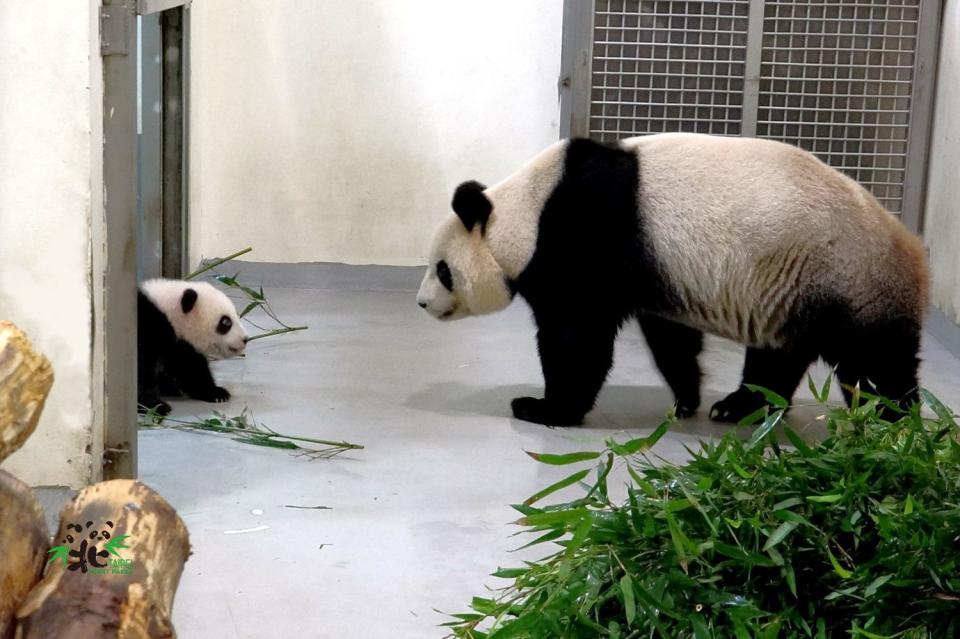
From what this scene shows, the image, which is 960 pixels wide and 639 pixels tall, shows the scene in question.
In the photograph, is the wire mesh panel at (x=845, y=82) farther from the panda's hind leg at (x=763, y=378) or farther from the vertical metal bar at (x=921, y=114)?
the panda's hind leg at (x=763, y=378)

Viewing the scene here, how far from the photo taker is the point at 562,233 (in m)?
4.28

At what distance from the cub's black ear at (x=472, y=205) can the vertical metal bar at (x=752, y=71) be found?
8.67ft

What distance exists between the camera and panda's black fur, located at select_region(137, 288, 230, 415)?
4.44 metres

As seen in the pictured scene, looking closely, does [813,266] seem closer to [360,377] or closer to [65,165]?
[360,377]

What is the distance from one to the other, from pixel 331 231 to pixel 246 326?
124 centimetres

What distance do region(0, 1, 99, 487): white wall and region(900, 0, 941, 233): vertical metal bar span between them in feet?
15.8

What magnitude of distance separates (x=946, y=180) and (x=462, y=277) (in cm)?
309

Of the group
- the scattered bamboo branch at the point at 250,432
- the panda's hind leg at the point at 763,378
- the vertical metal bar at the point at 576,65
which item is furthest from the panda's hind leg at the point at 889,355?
the vertical metal bar at the point at 576,65

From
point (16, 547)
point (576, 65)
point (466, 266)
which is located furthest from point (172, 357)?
point (16, 547)

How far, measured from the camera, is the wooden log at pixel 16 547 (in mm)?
1353

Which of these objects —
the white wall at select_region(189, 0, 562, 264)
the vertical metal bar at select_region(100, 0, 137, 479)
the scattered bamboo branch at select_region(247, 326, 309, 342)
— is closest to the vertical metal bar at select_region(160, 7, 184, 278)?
the white wall at select_region(189, 0, 562, 264)

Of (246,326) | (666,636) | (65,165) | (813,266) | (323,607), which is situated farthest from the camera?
(246,326)

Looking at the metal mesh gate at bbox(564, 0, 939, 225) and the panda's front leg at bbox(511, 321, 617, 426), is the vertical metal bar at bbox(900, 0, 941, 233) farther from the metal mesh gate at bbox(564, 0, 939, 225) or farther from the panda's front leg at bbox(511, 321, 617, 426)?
the panda's front leg at bbox(511, 321, 617, 426)

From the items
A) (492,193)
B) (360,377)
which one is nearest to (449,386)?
(360,377)
